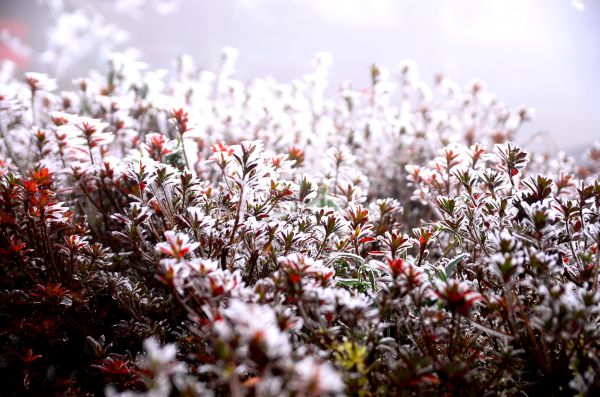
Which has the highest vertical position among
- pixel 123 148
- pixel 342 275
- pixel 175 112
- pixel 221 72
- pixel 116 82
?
pixel 221 72

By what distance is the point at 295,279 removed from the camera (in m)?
1.14

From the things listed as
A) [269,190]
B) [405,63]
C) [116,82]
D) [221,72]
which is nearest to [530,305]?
[269,190]

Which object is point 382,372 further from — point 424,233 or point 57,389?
point 57,389

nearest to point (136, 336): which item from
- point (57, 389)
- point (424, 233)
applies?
point (57, 389)

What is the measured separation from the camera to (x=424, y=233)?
5.17 feet

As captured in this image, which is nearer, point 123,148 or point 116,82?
point 123,148

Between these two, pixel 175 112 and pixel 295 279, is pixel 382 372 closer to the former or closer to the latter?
pixel 295 279

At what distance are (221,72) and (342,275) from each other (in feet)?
13.1

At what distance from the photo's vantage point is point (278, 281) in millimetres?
1207

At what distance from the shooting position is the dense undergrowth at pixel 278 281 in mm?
1099

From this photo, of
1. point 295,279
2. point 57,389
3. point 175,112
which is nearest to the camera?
point 295,279

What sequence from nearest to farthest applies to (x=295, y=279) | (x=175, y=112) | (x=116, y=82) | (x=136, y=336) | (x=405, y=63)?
(x=295, y=279) < (x=136, y=336) < (x=175, y=112) < (x=116, y=82) < (x=405, y=63)

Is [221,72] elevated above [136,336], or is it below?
above

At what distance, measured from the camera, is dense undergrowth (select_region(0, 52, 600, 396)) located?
110 centimetres
